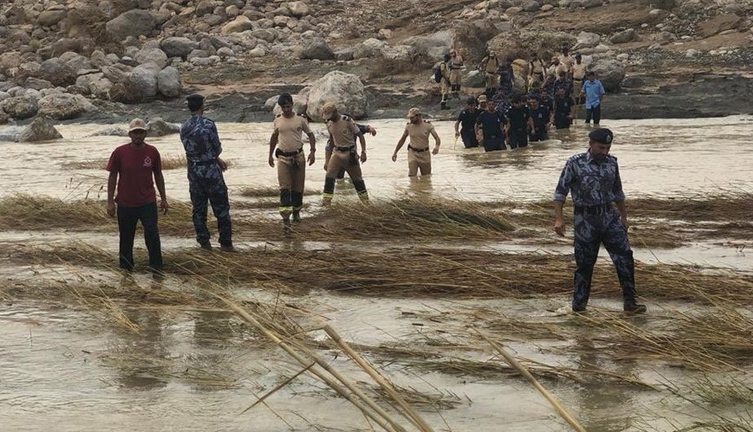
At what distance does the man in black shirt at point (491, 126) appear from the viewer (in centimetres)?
2227

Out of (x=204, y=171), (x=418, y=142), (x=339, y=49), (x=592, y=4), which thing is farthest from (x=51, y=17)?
(x=204, y=171)

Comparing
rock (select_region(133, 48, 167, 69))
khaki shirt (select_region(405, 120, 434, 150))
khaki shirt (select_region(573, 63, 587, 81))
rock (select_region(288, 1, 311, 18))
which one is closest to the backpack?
khaki shirt (select_region(573, 63, 587, 81))

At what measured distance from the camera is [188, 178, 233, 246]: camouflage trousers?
11523mm

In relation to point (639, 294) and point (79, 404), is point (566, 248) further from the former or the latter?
point (79, 404)

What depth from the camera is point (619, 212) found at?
8461mm

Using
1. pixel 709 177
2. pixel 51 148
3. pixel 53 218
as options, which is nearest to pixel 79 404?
pixel 53 218

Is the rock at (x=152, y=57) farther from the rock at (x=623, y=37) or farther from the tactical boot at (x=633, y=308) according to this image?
the tactical boot at (x=633, y=308)

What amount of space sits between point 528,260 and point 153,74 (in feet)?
95.4

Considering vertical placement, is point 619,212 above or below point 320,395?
above

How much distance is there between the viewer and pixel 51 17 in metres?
55.4

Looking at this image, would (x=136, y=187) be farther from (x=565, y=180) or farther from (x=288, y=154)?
(x=565, y=180)

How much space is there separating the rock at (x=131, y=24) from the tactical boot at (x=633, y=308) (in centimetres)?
4621

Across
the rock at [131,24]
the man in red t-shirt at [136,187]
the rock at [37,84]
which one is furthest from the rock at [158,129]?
the rock at [131,24]

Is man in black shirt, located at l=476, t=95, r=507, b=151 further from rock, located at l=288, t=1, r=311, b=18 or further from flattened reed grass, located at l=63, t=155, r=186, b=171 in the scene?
rock, located at l=288, t=1, r=311, b=18
